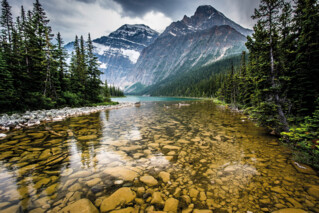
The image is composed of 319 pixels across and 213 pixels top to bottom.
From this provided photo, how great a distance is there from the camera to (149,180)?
395cm

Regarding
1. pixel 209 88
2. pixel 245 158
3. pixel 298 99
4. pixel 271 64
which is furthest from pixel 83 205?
pixel 209 88

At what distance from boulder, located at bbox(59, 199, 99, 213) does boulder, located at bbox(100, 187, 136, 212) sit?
0.21 m

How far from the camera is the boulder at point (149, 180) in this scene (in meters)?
3.80

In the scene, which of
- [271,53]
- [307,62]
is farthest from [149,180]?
[307,62]

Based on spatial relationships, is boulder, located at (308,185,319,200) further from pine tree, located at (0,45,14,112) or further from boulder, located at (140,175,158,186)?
pine tree, located at (0,45,14,112)

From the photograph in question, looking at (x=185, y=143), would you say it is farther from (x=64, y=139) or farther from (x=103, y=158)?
(x=64, y=139)

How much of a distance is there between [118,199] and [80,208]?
83 centimetres

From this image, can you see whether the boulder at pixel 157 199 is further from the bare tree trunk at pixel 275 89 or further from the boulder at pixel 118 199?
the bare tree trunk at pixel 275 89

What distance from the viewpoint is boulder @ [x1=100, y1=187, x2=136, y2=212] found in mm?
2917

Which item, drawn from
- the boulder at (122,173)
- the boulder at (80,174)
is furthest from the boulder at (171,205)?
the boulder at (80,174)

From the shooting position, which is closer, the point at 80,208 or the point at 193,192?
the point at 80,208

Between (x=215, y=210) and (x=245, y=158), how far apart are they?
137 inches

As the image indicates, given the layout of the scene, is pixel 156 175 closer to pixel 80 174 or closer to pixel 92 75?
pixel 80 174

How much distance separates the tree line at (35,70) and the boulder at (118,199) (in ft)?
62.9
